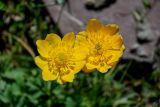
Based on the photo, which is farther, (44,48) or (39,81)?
(39,81)

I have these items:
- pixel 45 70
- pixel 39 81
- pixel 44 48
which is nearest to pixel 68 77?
pixel 45 70

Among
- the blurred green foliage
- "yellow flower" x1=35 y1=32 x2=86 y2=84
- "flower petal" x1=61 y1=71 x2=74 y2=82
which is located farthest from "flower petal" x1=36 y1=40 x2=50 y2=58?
the blurred green foliage

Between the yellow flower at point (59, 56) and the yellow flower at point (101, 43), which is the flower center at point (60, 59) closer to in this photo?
the yellow flower at point (59, 56)

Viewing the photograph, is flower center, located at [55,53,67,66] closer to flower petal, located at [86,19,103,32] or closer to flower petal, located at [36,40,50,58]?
flower petal, located at [36,40,50,58]

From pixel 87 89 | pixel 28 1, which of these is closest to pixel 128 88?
pixel 87 89

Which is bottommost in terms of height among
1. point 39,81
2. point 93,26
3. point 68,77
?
point 39,81

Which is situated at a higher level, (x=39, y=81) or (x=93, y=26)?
(x=93, y=26)

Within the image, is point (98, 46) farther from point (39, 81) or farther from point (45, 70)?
point (39, 81)

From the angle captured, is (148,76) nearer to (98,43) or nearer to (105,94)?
(105,94)
